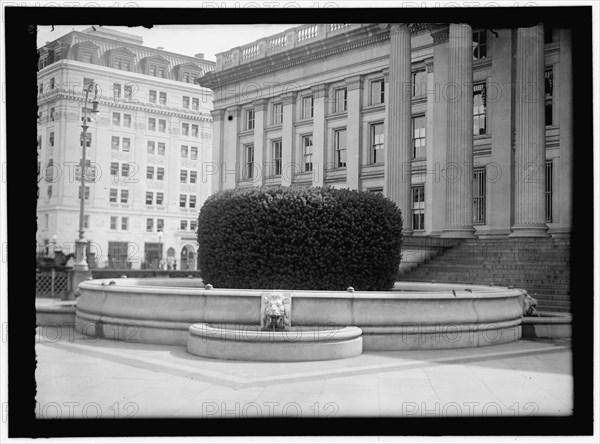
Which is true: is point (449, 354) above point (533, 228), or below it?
below

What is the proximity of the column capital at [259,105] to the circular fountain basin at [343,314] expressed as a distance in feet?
93.2

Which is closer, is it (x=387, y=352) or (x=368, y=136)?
(x=387, y=352)

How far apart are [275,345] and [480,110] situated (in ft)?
81.0

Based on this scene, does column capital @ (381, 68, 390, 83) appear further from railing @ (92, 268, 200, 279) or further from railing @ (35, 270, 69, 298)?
railing @ (35, 270, 69, 298)

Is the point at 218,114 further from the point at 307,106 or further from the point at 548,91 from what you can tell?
the point at 548,91

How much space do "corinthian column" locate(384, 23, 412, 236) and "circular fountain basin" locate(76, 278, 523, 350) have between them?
17523mm

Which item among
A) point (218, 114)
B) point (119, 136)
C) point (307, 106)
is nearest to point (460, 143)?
point (307, 106)

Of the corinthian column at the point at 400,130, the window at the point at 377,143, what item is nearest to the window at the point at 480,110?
the corinthian column at the point at 400,130

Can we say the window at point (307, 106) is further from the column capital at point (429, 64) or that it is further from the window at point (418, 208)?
the window at point (418, 208)

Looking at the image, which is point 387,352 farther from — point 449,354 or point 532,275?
point 532,275

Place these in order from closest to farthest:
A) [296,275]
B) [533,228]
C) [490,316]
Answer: [490,316] < [296,275] < [533,228]

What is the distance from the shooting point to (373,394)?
8484mm

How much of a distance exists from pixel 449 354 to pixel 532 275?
39.3 ft

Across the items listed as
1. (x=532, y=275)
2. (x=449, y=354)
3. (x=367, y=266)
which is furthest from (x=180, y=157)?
(x=532, y=275)
